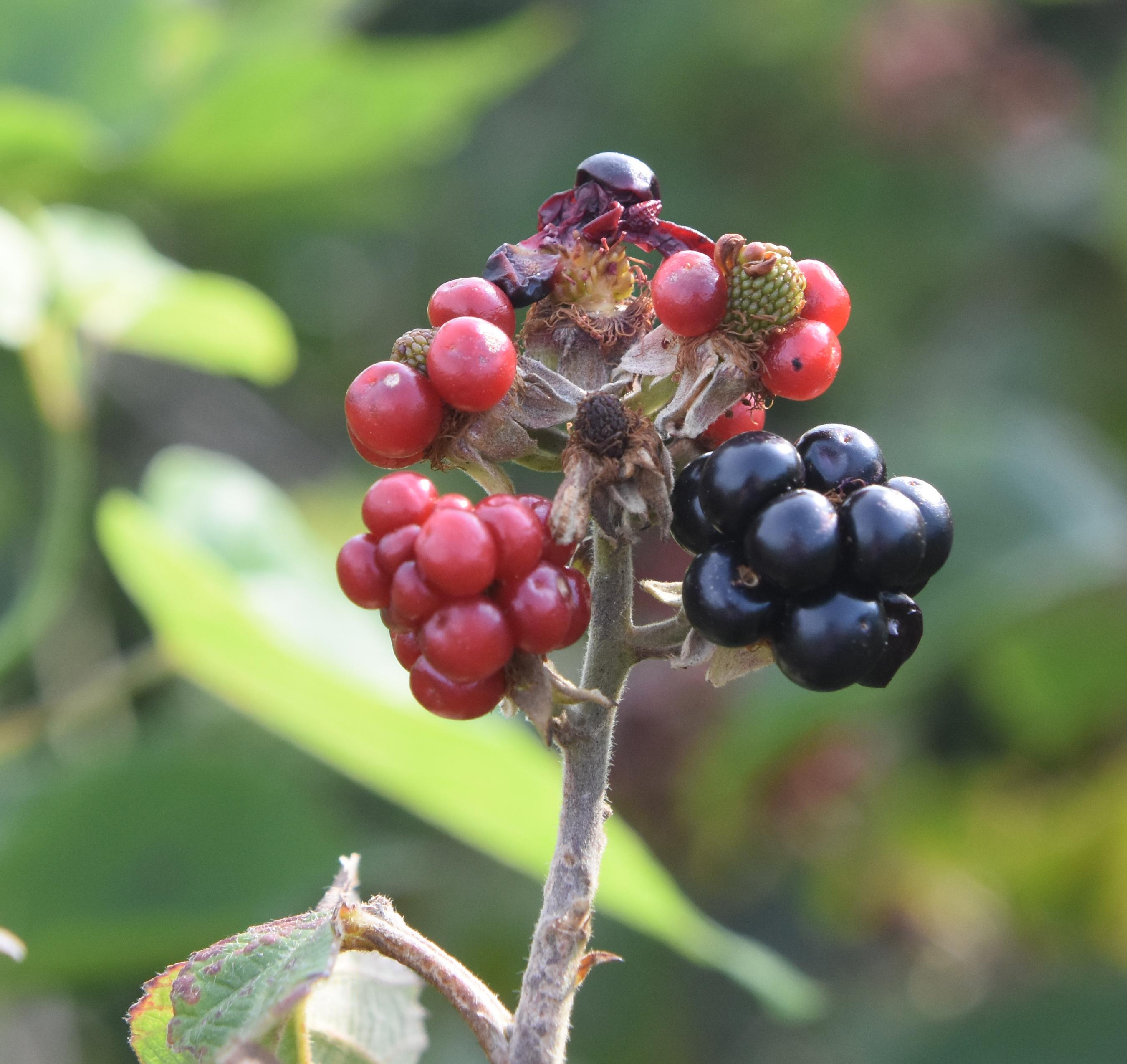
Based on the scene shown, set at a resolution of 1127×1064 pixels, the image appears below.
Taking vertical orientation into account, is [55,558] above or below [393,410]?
below

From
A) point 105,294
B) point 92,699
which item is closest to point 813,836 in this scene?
point 92,699

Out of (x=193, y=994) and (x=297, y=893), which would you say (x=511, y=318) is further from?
(x=297, y=893)

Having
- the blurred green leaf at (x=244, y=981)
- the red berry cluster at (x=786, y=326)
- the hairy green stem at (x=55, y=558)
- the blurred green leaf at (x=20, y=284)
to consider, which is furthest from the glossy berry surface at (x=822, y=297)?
the hairy green stem at (x=55, y=558)

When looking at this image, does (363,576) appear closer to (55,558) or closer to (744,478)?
(744,478)

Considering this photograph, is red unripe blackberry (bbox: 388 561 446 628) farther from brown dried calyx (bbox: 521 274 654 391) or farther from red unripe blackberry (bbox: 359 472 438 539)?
brown dried calyx (bbox: 521 274 654 391)

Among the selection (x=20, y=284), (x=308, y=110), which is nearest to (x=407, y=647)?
(x=20, y=284)

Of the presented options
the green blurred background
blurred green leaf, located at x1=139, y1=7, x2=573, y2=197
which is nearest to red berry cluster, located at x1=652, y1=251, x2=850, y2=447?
the green blurred background

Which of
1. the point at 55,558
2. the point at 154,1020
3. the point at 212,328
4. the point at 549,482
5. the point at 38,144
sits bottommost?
the point at 549,482
